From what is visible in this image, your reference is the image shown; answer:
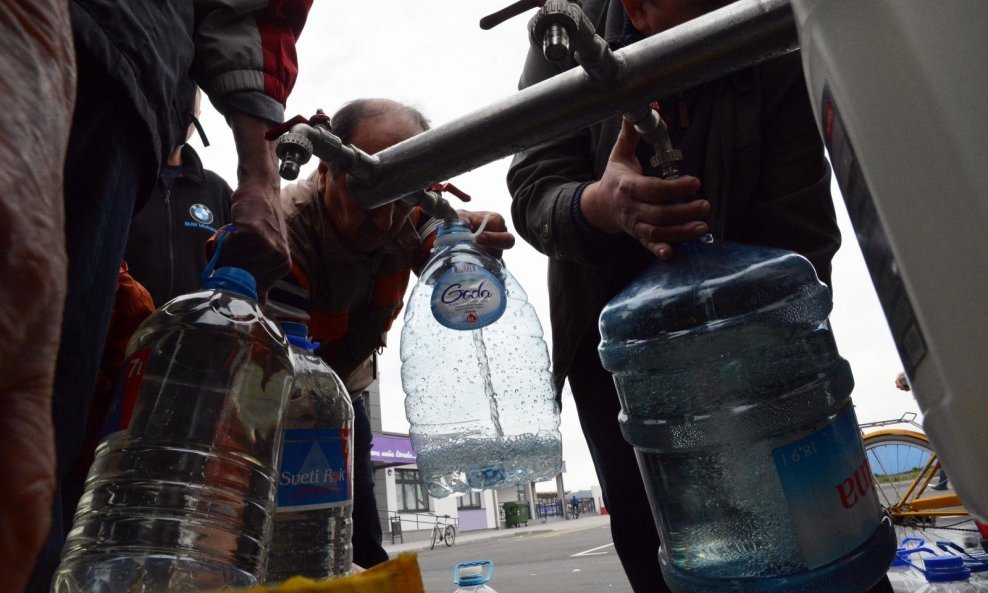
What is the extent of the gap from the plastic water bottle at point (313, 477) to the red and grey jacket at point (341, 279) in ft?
1.12

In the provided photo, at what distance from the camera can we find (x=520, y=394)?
6.40 ft

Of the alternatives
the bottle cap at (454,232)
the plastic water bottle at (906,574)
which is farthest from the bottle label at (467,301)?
the plastic water bottle at (906,574)

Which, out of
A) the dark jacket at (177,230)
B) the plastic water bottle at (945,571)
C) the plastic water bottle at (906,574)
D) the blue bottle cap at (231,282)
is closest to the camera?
the blue bottle cap at (231,282)

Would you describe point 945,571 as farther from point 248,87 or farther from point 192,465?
point 248,87

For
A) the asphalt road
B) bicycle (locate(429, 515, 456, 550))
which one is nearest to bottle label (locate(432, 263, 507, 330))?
the asphalt road

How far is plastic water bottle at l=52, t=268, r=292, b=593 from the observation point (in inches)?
31.7

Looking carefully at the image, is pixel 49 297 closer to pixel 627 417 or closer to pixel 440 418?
pixel 627 417

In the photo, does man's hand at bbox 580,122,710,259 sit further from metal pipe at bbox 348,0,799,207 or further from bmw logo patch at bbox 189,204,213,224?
bmw logo patch at bbox 189,204,213,224

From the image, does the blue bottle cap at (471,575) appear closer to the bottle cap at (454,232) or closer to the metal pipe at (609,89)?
the bottle cap at (454,232)

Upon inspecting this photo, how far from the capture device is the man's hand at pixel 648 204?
31.0 inches

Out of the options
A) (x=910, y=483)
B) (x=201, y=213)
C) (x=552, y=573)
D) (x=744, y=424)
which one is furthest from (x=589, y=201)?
(x=552, y=573)

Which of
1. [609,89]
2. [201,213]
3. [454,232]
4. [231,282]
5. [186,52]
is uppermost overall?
[201,213]

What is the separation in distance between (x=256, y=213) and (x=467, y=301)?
1.23 ft

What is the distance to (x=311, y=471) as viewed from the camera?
73 cm
